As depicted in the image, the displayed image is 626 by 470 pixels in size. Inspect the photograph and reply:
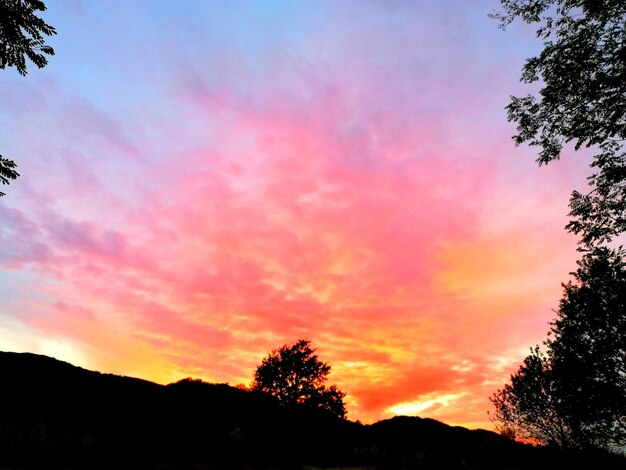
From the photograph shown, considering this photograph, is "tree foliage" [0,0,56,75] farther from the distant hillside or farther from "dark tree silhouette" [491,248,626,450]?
"dark tree silhouette" [491,248,626,450]

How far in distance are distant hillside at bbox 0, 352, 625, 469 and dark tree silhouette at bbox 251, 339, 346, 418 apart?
1472 inches

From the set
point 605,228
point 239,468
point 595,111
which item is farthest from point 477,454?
point 595,111

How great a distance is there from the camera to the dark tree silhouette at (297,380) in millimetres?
50500

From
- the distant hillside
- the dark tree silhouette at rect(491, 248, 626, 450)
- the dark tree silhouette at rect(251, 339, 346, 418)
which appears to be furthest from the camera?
the dark tree silhouette at rect(251, 339, 346, 418)

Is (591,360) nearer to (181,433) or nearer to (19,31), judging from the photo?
(181,433)

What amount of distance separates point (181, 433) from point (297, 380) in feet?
142

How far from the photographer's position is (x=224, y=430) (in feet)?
36.9

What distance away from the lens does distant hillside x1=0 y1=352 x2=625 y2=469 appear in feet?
26.3

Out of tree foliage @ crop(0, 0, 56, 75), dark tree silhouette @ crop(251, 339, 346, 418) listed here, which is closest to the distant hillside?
tree foliage @ crop(0, 0, 56, 75)

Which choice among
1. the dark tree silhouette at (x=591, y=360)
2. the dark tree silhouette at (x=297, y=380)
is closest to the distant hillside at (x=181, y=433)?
the dark tree silhouette at (x=591, y=360)

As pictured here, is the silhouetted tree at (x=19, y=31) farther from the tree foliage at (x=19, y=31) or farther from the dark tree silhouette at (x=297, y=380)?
the dark tree silhouette at (x=297, y=380)

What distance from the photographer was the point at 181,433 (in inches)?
421

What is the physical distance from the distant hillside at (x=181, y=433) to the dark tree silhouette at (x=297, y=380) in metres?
37.4

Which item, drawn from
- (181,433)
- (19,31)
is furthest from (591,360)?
(19,31)
